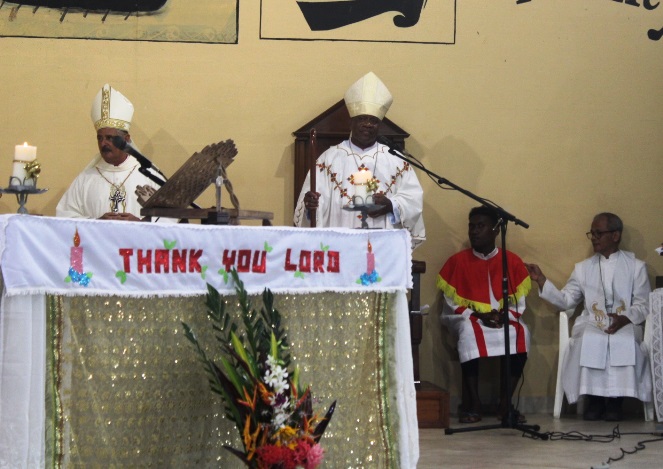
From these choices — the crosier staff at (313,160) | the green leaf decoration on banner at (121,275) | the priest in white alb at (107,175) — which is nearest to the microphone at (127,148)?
the green leaf decoration on banner at (121,275)

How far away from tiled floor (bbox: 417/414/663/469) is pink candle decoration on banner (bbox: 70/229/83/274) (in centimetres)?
219

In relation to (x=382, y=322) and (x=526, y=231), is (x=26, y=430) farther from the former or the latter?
(x=526, y=231)

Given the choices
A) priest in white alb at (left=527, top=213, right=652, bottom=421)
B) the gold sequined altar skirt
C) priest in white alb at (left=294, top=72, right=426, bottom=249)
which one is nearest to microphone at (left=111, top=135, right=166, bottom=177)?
→ the gold sequined altar skirt

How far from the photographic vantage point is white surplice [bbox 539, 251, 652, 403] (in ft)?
23.1

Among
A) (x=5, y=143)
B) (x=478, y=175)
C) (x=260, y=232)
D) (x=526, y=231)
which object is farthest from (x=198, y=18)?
(x=260, y=232)

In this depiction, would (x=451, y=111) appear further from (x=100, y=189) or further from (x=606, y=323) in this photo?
(x=100, y=189)

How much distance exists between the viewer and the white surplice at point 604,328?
23.1 feet

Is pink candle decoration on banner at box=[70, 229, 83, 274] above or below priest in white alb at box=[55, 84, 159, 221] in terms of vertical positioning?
below

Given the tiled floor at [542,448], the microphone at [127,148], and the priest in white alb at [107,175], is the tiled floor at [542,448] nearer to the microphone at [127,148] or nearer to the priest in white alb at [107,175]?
the microphone at [127,148]

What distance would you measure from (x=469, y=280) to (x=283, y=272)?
3.36 metres

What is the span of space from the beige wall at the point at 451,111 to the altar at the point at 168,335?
9.95 feet

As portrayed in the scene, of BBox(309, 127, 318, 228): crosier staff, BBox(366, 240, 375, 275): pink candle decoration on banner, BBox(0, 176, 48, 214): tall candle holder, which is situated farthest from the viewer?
BBox(309, 127, 318, 228): crosier staff

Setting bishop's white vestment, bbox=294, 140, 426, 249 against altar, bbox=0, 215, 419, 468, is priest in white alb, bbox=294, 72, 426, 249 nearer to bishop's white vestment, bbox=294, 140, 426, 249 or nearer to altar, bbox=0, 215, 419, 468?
bishop's white vestment, bbox=294, 140, 426, 249

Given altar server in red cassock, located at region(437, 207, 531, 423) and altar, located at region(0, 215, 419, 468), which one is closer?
altar, located at region(0, 215, 419, 468)
